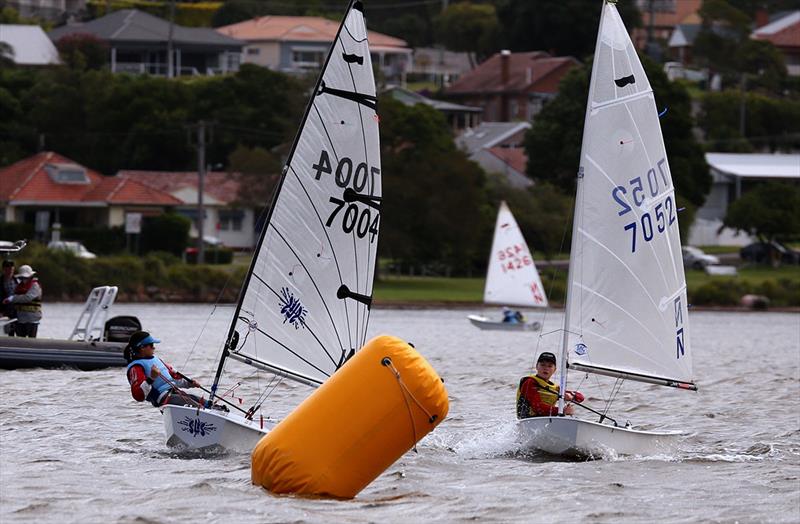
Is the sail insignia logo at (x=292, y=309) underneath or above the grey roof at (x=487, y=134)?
above

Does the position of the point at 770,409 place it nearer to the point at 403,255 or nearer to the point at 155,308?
the point at 155,308

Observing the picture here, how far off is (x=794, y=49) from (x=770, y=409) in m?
108

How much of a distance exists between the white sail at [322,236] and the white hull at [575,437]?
2.14 m

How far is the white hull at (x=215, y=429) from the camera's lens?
16.5 meters

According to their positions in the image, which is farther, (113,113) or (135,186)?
(113,113)

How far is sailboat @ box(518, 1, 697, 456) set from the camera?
18312 mm

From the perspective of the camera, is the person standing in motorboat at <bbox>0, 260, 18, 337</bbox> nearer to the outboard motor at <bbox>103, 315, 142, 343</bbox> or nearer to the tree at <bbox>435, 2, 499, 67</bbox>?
the outboard motor at <bbox>103, 315, 142, 343</bbox>

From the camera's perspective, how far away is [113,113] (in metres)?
81.2

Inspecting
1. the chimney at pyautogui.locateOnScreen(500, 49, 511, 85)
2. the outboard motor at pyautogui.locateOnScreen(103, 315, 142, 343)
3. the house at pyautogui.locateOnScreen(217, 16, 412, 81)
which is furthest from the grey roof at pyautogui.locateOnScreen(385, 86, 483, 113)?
the outboard motor at pyautogui.locateOnScreen(103, 315, 142, 343)

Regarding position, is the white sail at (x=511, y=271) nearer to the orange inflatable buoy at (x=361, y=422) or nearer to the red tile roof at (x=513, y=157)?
the red tile roof at (x=513, y=157)

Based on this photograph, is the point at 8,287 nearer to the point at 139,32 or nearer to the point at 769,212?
the point at 769,212

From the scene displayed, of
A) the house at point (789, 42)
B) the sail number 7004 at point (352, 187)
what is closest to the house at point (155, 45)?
the house at point (789, 42)

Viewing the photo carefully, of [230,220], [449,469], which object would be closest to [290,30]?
[230,220]

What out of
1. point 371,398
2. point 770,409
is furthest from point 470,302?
point 371,398
